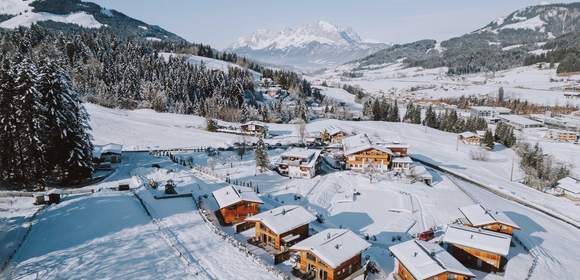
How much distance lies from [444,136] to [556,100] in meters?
107

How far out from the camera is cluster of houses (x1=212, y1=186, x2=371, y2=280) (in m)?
27.7

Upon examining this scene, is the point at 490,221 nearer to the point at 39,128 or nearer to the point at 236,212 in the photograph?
the point at 236,212

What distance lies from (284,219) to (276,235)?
7.30ft

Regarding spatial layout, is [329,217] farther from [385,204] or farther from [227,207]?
[227,207]

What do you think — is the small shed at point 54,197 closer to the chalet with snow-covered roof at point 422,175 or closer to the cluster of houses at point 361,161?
the cluster of houses at point 361,161

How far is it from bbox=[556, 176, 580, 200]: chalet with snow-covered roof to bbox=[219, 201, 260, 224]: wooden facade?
193 ft

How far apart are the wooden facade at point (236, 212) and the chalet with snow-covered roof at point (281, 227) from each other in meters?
3.83

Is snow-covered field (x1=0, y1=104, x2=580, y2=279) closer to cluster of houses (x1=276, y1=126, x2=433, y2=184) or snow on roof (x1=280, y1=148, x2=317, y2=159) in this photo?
cluster of houses (x1=276, y1=126, x2=433, y2=184)

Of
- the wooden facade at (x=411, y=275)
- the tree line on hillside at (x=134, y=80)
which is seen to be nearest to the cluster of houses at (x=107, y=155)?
the wooden facade at (x=411, y=275)

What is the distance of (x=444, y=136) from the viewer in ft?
342

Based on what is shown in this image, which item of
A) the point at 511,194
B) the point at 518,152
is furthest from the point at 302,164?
the point at 518,152

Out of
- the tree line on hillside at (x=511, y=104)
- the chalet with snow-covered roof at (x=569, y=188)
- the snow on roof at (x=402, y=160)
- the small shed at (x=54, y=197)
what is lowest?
the chalet with snow-covered roof at (x=569, y=188)

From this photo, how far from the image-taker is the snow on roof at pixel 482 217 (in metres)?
38.1

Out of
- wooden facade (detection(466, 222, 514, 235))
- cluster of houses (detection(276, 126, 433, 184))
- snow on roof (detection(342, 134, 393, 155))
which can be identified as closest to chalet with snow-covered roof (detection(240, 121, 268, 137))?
snow on roof (detection(342, 134, 393, 155))
